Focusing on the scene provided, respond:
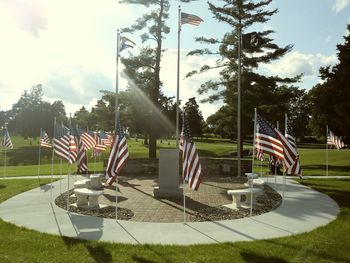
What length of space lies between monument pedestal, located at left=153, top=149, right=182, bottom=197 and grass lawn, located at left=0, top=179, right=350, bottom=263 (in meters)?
6.91

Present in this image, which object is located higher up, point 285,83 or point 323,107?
point 285,83

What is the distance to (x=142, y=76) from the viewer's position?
30453 mm

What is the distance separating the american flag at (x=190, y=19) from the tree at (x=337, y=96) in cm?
1739

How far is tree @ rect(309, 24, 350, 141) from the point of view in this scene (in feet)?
101

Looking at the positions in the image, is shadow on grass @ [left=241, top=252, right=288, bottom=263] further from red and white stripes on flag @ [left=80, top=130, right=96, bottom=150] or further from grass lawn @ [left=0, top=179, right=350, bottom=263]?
red and white stripes on flag @ [left=80, top=130, right=96, bottom=150]

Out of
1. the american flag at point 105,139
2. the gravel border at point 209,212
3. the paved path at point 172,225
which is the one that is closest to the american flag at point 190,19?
the american flag at point 105,139

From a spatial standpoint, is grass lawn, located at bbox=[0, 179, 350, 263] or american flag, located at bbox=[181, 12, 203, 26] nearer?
grass lawn, located at bbox=[0, 179, 350, 263]

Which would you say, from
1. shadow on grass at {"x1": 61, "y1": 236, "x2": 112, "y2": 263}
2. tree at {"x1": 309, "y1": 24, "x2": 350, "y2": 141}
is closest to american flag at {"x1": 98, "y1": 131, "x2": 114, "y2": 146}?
shadow on grass at {"x1": 61, "y1": 236, "x2": 112, "y2": 263}

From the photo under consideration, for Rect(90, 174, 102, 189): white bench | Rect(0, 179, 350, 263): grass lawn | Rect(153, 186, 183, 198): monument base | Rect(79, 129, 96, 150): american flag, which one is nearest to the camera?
Rect(0, 179, 350, 263): grass lawn

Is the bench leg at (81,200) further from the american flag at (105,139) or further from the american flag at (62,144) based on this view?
the american flag at (105,139)

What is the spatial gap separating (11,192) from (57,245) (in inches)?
378

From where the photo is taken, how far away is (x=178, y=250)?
794 cm

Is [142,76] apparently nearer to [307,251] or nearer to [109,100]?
[109,100]

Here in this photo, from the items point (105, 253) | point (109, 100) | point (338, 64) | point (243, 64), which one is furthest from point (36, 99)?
point (105, 253)
